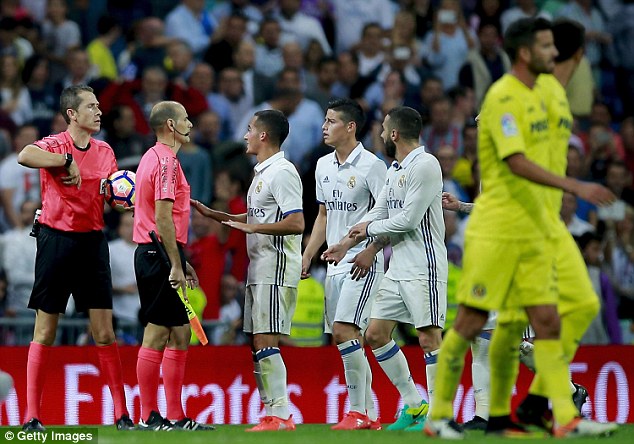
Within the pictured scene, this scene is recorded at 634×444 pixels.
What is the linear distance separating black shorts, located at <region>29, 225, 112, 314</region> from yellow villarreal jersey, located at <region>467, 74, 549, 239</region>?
11.3ft

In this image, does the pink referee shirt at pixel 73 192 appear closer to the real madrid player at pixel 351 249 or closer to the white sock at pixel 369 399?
the real madrid player at pixel 351 249

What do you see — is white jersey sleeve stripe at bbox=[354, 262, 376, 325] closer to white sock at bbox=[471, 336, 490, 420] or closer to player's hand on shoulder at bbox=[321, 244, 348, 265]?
player's hand on shoulder at bbox=[321, 244, 348, 265]

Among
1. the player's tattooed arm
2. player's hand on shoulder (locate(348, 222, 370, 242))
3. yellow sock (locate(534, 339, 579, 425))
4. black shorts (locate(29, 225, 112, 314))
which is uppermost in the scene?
player's hand on shoulder (locate(348, 222, 370, 242))

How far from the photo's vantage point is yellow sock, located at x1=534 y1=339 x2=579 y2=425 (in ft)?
26.5

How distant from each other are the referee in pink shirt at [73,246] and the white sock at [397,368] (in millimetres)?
2082

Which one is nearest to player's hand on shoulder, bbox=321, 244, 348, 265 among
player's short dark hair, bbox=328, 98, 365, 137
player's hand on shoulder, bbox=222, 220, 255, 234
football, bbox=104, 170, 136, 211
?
player's hand on shoulder, bbox=222, 220, 255, 234

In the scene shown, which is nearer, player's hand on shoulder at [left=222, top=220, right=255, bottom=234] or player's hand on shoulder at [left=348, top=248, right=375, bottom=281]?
player's hand on shoulder at [left=222, top=220, right=255, bottom=234]

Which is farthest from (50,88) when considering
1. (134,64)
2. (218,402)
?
(218,402)

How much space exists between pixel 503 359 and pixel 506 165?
4.18 ft

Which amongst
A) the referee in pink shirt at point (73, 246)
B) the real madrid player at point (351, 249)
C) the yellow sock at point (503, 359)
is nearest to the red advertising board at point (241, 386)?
the real madrid player at point (351, 249)

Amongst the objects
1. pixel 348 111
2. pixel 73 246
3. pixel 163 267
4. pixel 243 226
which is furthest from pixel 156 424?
pixel 348 111

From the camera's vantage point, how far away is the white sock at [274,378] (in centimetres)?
1040

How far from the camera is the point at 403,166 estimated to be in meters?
10.5

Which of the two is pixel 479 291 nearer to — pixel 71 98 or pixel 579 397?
pixel 579 397
